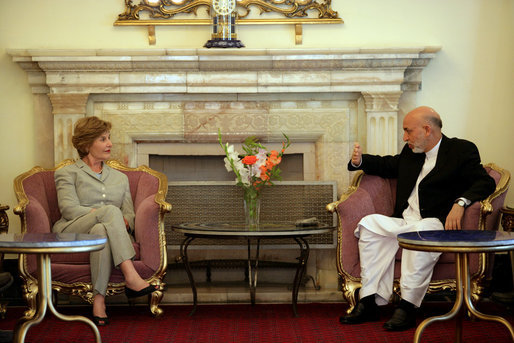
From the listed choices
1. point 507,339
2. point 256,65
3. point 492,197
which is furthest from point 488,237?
point 256,65

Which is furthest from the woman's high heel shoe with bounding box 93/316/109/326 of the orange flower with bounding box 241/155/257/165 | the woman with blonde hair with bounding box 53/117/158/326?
the orange flower with bounding box 241/155/257/165

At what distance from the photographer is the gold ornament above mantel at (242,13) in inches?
208

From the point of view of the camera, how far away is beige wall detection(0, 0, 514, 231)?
531 centimetres

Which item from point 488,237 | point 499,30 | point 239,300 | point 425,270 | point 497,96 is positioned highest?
point 499,30

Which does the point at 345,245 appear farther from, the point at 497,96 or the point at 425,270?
the point at 497,96

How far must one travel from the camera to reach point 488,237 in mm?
3053

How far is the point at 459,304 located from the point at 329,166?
2.24 meters

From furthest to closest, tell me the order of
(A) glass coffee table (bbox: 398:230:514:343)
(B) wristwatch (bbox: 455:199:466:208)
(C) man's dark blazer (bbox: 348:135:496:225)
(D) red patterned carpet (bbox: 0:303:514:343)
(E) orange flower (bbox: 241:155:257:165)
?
(E) orange flower (bbox: 241:155:257:165) → (C) man's dark blazer (bbox: 348:135:496:225) → (B) wristwatch (bbox: 455:199:466:208) → (D) red patterned carpet (bbox: 0:303:514:343) → (A) glass coffee table (bbox: 398:230:514:343)

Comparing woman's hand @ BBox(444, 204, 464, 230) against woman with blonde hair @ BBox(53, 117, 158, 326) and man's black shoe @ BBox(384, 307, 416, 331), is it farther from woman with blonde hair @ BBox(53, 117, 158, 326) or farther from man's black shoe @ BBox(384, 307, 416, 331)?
woman with blonde hair @ BBox(53, 117, 158, 326)

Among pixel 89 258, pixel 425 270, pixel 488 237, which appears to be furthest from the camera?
pixel 89 258

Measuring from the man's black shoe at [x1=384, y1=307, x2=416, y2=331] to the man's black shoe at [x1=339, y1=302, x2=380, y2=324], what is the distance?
22 cm

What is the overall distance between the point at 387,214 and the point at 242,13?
1847 millimetres

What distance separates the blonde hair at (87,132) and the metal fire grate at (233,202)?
0.73 metres

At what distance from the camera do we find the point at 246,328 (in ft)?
13.2
